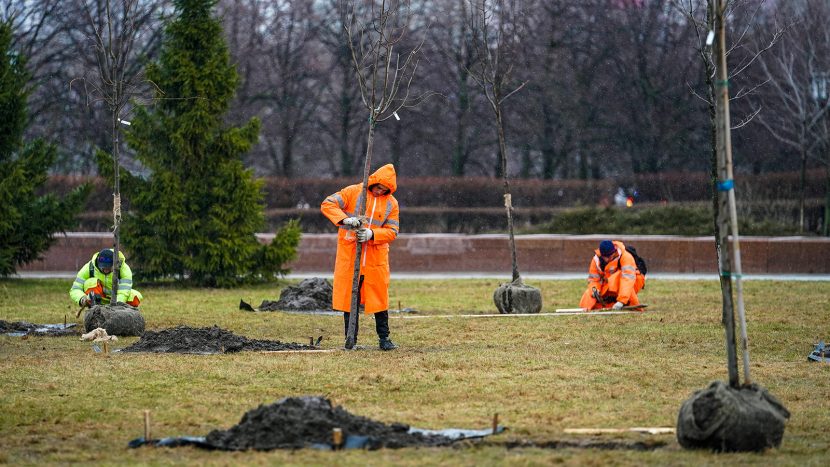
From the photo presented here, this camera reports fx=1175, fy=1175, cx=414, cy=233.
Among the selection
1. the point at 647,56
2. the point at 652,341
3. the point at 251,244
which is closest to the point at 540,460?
the point at 652,341

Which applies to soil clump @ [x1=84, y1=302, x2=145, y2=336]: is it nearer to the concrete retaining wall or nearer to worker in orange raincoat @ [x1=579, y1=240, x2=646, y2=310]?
worker in orange raincoat @ [x1=579, y1=240, x2=646, y2=310]

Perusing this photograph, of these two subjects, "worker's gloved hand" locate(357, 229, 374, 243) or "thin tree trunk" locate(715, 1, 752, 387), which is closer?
"thin tree trunk" locate(715, 1, 752, 387)

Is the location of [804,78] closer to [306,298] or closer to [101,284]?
[306,298]

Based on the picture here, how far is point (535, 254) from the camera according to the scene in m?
24.7

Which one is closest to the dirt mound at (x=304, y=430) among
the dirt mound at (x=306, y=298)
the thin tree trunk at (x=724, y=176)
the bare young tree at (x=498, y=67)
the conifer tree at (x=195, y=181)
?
the thin tree trunk at (x=724, y=176)

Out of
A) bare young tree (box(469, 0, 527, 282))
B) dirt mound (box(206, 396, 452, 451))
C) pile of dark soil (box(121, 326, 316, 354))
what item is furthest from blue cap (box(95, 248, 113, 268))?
dirt mound (box(206, 396, 452, 451))

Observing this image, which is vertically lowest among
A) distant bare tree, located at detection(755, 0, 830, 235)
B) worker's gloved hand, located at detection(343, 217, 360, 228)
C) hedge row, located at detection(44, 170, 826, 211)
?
worker's gloved hand, located at detection(343, 217, 360, 228)

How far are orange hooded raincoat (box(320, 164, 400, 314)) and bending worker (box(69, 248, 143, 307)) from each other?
4007mm

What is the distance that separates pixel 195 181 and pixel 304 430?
50.4 feet

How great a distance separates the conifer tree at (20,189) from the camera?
21.5m

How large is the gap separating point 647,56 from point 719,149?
30.2m

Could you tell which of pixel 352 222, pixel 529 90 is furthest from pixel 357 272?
pixel 529 90

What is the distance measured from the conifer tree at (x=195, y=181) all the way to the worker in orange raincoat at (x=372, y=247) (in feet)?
32.5

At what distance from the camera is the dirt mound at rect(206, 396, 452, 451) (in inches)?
271
